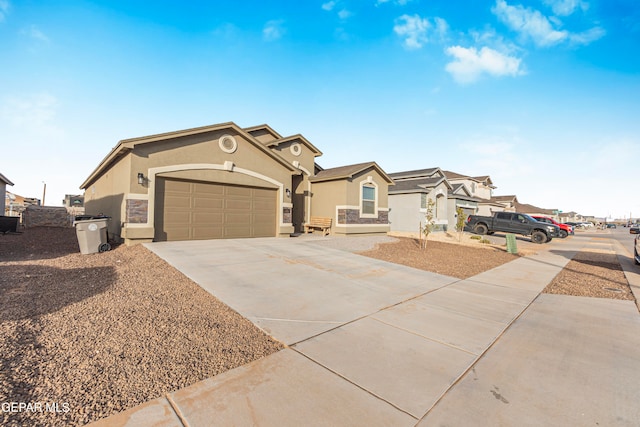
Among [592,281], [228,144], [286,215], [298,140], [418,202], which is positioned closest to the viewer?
[592,281]

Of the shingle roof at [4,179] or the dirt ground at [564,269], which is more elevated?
the shingle roof at [4,179]

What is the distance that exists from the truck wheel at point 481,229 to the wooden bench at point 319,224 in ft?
42.6

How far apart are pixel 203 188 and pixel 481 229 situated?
19.9 m

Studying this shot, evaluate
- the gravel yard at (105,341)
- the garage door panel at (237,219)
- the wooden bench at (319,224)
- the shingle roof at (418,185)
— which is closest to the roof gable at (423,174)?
the shingle roof at (418,185)

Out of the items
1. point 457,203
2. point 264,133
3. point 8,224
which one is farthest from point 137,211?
point 457,203

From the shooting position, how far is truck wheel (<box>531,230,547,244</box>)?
17062 mm

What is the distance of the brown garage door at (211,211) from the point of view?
10438mm

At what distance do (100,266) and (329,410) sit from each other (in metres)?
7.17

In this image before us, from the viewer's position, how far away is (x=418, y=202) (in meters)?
20.1

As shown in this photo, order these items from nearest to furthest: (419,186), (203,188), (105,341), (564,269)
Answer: (105,341), (564,269), (203,188), (419,186)

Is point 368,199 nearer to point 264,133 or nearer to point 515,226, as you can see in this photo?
point 264,133

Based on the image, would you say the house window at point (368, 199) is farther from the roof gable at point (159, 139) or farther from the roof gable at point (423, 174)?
the roof gable at point (423, 174)

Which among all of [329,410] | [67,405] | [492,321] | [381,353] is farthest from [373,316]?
[67,405]

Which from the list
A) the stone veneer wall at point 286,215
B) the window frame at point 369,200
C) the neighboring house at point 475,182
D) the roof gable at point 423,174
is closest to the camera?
the stone veneer wall at point 286,215
